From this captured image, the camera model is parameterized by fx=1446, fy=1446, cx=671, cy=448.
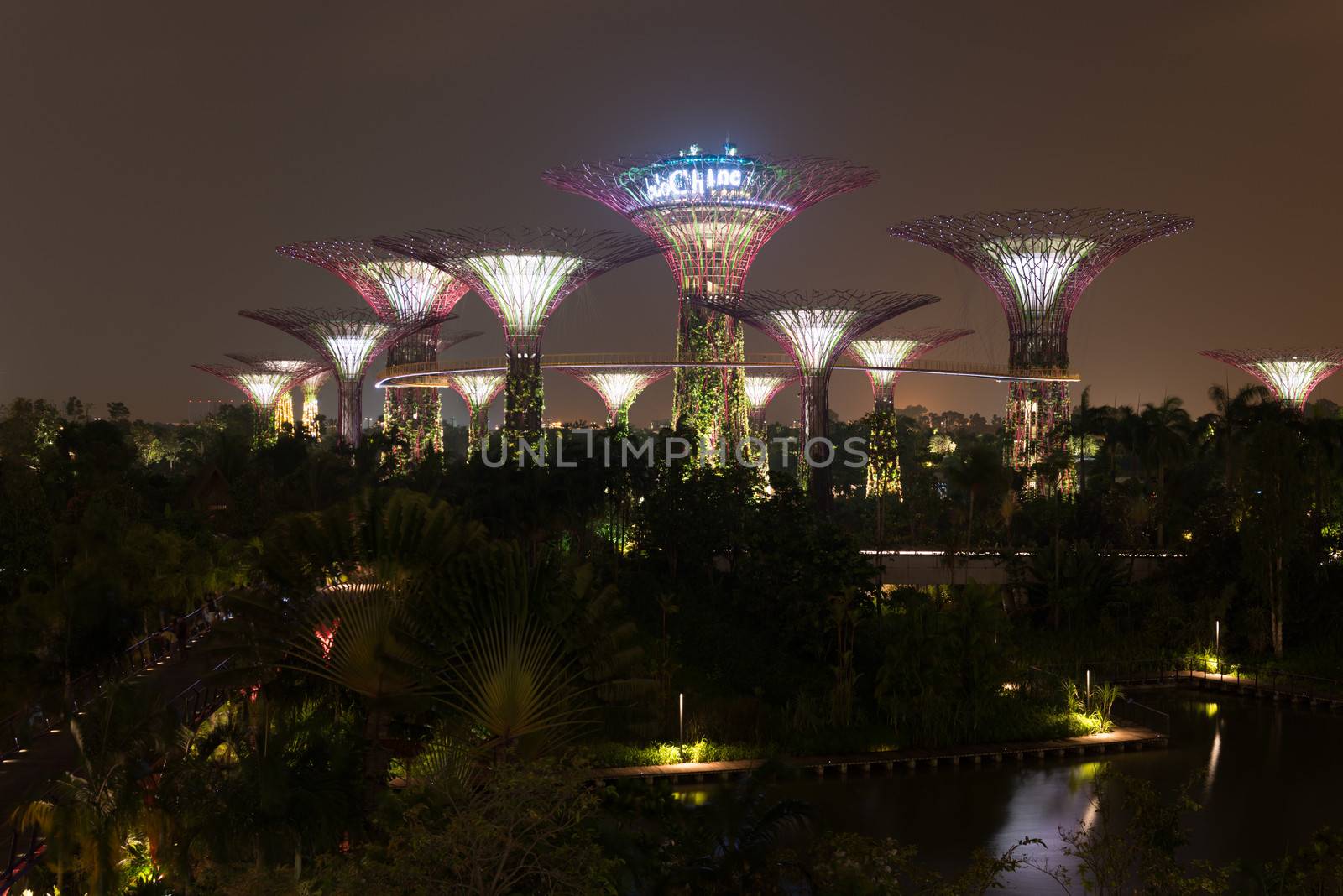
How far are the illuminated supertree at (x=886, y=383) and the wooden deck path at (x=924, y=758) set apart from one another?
72.0ft

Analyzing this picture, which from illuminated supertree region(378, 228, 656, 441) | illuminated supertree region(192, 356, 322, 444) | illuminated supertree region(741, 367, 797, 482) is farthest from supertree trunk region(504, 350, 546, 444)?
illuminated supertree region(192, 356, 322, 444)

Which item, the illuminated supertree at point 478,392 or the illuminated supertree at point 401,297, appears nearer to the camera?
the illuminated supertree at point 401,297

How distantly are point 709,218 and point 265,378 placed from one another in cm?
3830

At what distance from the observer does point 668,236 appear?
43.5 metres

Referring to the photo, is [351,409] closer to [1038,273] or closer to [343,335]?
[343,335]

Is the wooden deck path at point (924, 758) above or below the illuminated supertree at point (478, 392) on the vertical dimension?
below

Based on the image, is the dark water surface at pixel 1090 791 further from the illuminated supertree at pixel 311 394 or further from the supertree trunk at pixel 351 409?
the illuminated supertree at pixel 311 394

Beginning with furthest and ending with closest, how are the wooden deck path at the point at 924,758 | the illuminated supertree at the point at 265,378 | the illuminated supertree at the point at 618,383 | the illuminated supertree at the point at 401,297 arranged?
the illuminated supertree at the point at 265,378
the illuminated supertree at the point at 618,383
the illuminated supertree at the point at 401,297
the wooden deck path at the point at 924,758

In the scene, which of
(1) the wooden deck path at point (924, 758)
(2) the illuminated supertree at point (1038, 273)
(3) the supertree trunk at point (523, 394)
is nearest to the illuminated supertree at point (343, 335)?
(3) the supertree trunk at point (523, 394)

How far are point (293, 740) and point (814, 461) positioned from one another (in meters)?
28.1

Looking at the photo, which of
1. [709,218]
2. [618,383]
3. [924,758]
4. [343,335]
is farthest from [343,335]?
[924,758]

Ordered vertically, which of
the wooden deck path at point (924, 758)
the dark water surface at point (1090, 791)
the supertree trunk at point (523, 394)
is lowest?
the dark water surface at point (1090, 791)

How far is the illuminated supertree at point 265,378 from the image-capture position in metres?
73.5

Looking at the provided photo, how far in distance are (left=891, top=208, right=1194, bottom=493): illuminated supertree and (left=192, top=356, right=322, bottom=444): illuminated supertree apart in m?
39.0
